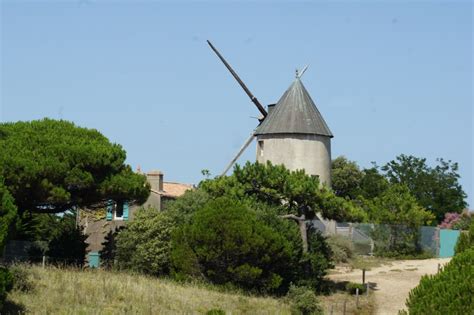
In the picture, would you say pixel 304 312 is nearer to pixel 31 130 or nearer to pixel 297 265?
pixel 297 265

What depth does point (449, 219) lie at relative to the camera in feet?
218

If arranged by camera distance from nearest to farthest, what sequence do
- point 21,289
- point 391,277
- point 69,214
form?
1. point 21,289
2. point 391,277
3. point 69,214

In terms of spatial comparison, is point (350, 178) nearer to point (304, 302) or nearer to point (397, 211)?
point (397, 211)

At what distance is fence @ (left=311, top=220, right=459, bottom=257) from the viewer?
5150 centimetres

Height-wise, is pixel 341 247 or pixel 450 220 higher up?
pixel 450 220

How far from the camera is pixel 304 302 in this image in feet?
103

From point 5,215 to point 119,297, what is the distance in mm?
5255

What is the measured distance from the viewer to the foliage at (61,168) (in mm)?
32156

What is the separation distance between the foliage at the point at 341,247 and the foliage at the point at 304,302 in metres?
13.4

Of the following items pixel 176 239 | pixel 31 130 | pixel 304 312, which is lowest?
pixel 304 312

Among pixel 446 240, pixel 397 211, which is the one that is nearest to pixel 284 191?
pixel 397 211

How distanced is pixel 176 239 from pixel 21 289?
9.43m

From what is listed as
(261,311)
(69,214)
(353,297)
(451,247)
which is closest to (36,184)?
(261,311)

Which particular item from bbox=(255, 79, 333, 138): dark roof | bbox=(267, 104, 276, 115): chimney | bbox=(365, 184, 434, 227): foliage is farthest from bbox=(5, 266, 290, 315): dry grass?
bbox=(267, 104, 276, 115): chimney
